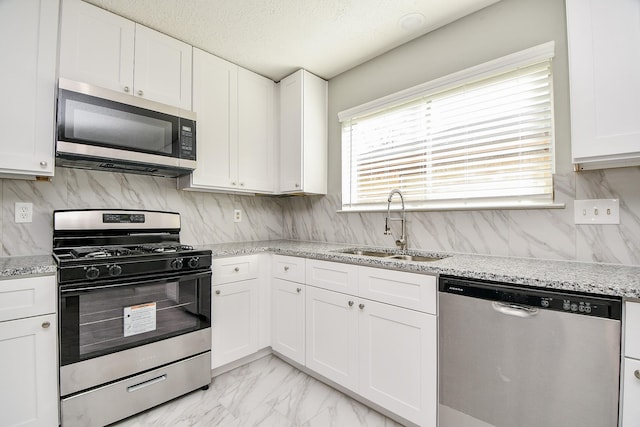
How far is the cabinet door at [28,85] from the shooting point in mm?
1512

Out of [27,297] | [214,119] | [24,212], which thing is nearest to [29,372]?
[27,297]

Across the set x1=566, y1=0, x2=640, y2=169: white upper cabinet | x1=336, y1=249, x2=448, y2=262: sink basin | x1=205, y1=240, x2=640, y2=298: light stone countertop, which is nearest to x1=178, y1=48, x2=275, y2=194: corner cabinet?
x1=336, y1=249, x2=448, y2=262: sink basin

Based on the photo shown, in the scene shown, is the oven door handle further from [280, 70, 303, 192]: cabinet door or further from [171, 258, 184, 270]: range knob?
[280, 70, 303, 192]: cabinet door

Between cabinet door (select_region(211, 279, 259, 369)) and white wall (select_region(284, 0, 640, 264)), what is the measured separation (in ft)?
3.16

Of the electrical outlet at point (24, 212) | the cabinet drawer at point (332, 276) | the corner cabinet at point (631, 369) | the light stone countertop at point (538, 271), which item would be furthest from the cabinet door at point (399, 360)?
the electrical outlet at point (24, 212)

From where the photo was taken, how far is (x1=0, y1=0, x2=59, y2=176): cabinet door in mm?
1512

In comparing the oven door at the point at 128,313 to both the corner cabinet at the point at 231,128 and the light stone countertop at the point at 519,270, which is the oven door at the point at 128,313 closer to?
the light stone countertop at the point at 519,270

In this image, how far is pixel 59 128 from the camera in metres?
1.61

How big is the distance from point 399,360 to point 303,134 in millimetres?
1864

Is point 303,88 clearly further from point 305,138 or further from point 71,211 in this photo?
point 71,211

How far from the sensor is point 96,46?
1.80 metres

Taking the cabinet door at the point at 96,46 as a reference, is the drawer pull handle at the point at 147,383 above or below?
below

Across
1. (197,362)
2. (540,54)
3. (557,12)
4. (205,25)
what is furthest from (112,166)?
(557,12)

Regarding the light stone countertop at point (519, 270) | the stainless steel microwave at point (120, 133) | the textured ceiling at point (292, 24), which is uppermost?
the textured ceiling at point (292, 24)
